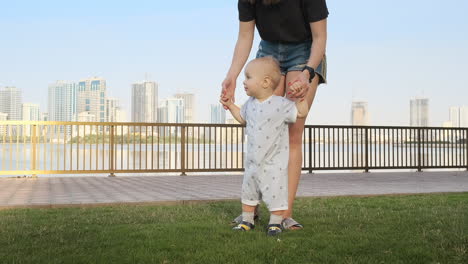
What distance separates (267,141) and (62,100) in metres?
93.0

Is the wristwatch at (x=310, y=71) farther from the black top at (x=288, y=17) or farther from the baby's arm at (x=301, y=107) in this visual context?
the black top at (x=288, y=17)

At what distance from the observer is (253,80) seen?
9.41 ft

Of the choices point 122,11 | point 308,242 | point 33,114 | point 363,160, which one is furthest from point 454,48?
point 33,114

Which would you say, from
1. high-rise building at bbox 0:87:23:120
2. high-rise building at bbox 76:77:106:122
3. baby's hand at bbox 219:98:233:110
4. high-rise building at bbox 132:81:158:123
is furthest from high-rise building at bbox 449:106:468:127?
baby's hand at bbox 219:98:233:110

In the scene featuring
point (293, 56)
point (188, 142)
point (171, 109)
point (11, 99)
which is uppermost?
point (11, 99)

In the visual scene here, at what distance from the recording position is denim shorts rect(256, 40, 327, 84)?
121 inches

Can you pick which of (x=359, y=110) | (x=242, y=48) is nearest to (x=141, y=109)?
(x=359, y=110)

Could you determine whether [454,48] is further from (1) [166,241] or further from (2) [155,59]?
(1) [166,241]

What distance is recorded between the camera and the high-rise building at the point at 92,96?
76.7 metres

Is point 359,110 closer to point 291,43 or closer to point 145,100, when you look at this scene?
point 145,100

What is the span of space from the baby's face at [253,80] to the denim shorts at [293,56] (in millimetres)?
291

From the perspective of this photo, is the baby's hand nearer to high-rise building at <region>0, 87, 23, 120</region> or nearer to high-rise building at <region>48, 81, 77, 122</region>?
high-rise building at <region>0, 87, 23, 120</region>

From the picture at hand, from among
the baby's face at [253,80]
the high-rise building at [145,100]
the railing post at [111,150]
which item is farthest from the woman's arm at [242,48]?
the high-rise building at [145,100]

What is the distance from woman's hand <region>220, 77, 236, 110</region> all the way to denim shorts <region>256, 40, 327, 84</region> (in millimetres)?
316
